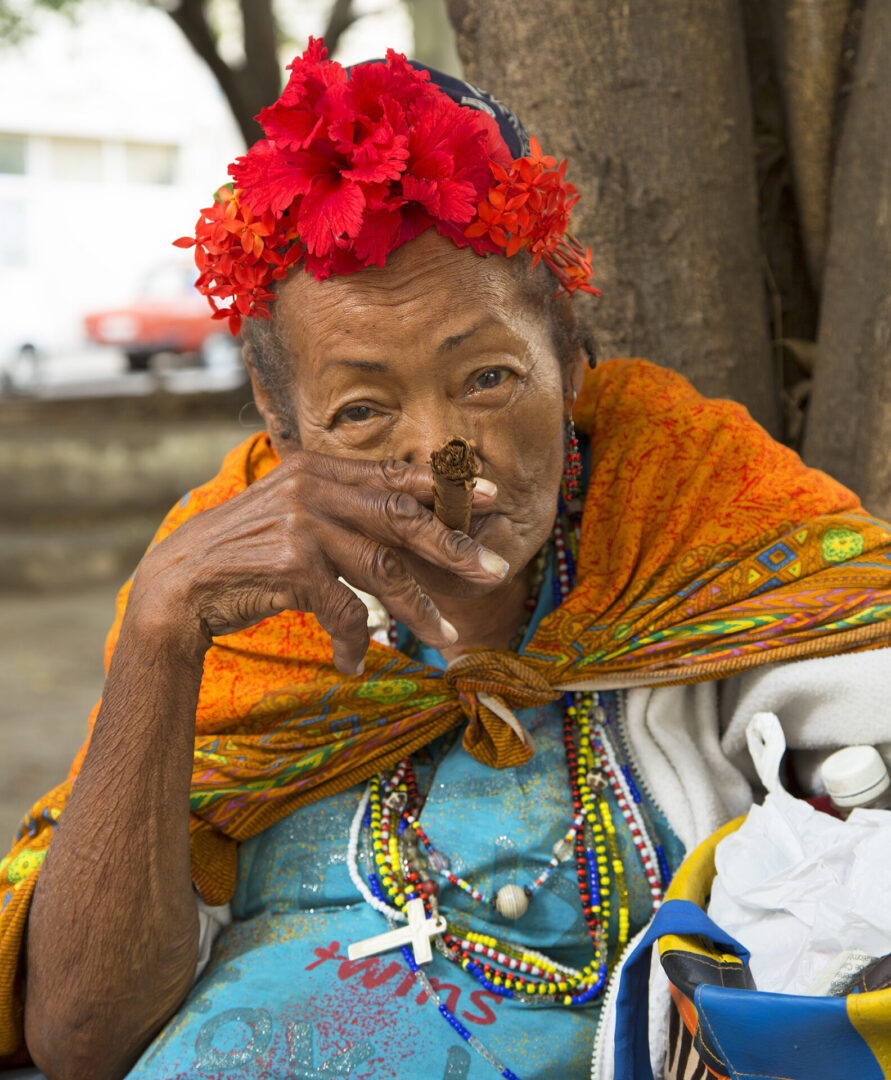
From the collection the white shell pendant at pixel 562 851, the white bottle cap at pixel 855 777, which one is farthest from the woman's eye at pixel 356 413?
the white bottle cap at pixel 855 777

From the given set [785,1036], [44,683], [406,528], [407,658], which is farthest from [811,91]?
[44,683]

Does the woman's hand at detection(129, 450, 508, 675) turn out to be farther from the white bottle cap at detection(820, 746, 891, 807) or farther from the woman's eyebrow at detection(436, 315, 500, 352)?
the white bottle cap at detection(820, 746, 891, 807)

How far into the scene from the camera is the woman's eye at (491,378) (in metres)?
1.86

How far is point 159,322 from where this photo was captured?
19.3 meters

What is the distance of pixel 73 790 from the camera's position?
1819 mm

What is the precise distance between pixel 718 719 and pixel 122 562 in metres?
7.66

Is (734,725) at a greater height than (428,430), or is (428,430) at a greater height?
(428,430)

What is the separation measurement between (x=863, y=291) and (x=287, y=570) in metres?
1.71

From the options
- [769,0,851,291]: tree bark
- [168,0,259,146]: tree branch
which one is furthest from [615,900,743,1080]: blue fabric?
[168,0,259,146]: tree branch

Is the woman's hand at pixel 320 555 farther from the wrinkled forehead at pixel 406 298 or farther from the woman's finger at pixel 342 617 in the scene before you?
the wrinkled forehead at pixel 406 298

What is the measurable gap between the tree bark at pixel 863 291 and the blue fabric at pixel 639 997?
1.38 m

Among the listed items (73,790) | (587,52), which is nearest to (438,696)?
(73,790)

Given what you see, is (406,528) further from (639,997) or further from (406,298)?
(639,997)

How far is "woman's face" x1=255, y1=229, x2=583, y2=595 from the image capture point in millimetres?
1796
